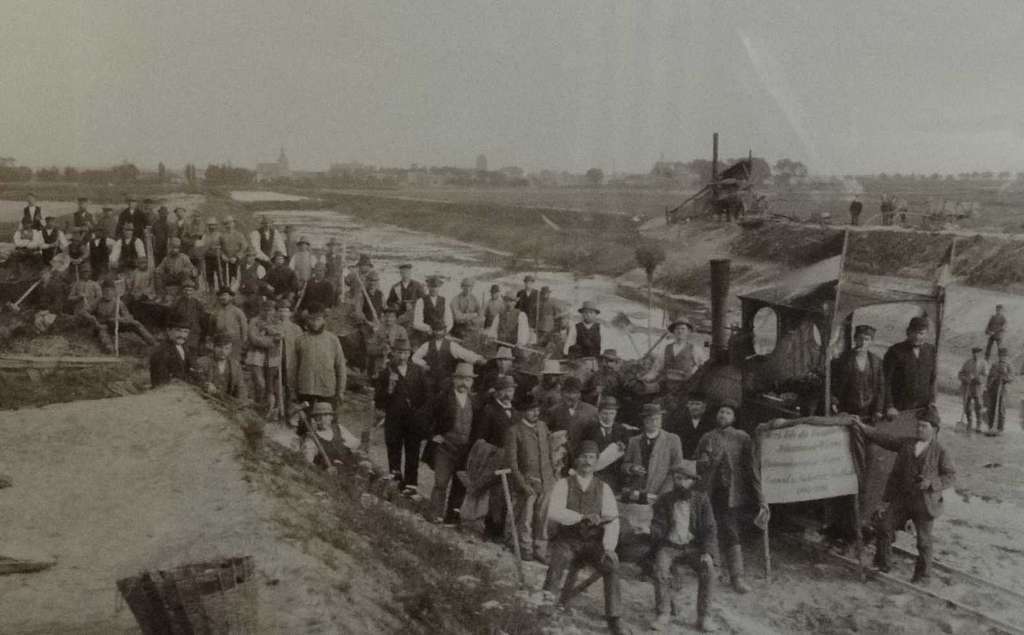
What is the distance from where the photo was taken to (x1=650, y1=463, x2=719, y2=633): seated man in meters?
4.97

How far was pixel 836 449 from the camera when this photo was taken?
17.7 feet

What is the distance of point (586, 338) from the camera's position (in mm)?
6031

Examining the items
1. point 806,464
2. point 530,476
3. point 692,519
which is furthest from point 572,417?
point 806,464

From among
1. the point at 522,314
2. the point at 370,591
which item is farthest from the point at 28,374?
the point at 522,314

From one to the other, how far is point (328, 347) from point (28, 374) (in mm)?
2054

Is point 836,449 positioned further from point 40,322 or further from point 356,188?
point 40,322

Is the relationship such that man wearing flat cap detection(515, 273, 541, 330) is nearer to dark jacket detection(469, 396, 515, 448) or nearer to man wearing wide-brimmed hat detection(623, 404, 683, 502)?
dark jacket detection(469, 396, 515, 448)

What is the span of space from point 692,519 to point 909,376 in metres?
1.80

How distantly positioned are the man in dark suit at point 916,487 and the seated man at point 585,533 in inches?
71.0

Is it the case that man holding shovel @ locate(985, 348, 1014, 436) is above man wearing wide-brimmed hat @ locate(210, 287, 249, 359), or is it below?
below

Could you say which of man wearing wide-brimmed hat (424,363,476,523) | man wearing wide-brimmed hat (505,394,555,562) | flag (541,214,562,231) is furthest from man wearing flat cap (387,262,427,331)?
man wearing wide-brimmed hat (505,394,555,562)

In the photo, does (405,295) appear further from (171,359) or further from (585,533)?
(585,533)

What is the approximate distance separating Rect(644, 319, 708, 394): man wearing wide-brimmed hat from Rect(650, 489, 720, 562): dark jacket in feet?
2.65

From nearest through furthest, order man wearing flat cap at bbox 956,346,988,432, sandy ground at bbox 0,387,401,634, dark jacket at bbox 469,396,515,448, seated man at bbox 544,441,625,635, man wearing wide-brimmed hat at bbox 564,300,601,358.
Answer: sandy ground at bbox 0,387,401,634
seated man at bbox 544,441,625,635
dark jacket at bbox 469,396,515,448
man wearing wide-brimmed hat at bbox 564,300,601,358
man wearing flat cap at bbox 956,346,988,432
